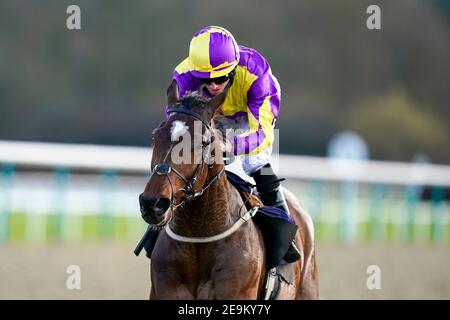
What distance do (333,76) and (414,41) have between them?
2782 millimetres

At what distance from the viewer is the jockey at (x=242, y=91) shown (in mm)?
4914

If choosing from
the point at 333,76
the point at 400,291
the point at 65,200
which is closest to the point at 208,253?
the point at 400,291

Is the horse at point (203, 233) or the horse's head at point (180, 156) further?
the horse at point (203, 233)

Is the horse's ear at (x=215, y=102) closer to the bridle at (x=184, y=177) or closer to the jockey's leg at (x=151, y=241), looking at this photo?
the bridle at (x=184, y=177)

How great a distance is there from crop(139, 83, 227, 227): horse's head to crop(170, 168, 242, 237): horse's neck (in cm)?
9

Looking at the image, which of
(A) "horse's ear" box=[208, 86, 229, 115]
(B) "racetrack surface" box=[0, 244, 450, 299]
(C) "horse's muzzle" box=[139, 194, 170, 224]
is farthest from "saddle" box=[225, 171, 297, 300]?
(B) "racetrack surface" box=[0, 244, 450, 299]

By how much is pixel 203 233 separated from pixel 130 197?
27.1 feet

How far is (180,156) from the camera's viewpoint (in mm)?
4445

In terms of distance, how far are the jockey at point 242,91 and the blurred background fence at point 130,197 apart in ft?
20.9

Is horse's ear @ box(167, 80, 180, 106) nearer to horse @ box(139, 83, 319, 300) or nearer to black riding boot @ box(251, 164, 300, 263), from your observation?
horse @ box(139, 83, 319, 300)

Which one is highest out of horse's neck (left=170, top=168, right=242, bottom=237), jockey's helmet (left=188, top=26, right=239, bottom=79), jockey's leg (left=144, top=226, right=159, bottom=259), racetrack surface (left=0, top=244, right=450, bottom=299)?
jockey's helmet (left=188, top=26, right=239, bottom=79)

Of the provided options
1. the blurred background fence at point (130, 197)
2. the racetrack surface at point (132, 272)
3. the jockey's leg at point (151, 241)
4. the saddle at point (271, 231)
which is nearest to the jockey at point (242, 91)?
the saddle at point (271, 231)

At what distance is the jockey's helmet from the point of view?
Answer: 488 cm

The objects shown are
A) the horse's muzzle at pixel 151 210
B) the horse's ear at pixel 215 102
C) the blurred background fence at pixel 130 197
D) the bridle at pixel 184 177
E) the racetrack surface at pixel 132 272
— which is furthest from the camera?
the blurred background fence at pixel 130 197
